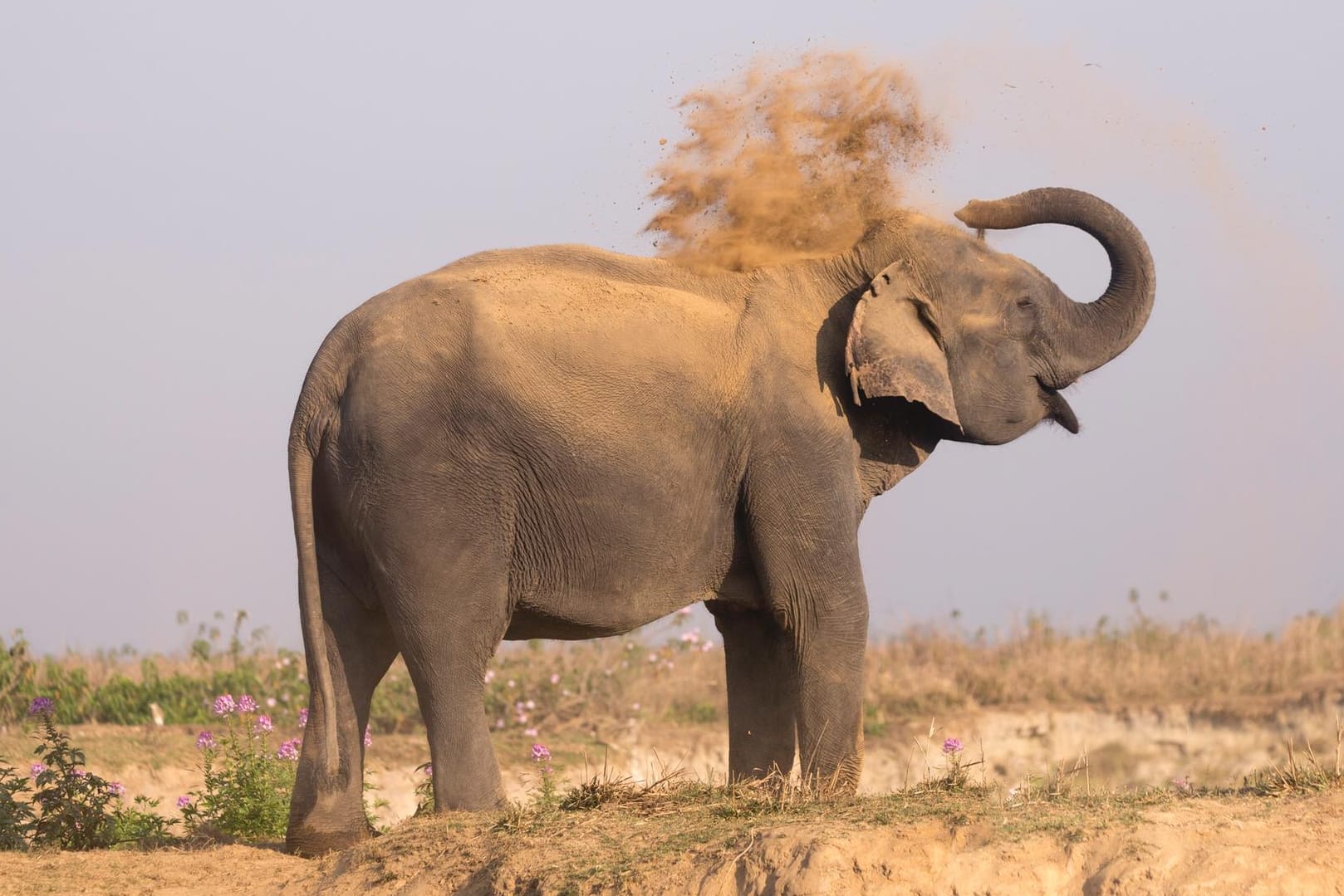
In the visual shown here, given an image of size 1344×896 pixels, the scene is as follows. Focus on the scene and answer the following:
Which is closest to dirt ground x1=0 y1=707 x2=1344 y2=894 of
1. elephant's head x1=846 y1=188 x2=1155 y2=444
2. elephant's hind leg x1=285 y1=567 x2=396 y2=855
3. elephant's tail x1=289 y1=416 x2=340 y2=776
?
elephant's hind leg x1=285 y1=567 x2=396 y2=855

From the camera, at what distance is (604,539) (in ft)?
25.4

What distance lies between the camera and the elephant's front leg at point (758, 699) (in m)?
8.69

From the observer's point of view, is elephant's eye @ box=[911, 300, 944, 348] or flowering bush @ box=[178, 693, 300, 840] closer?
elephant's eye @ box=[911, 300, 944, 348]

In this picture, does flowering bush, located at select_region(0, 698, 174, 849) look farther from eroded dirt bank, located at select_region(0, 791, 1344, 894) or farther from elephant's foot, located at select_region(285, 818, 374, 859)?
eroded dirt bank, located at select_region(0, 791, 1344, 894)

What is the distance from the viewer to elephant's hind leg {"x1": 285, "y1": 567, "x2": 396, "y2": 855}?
7.78 metres

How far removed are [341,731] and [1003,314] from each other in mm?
3893

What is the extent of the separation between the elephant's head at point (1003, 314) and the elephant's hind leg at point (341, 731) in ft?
9.54

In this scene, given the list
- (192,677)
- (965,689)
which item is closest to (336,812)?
(192,677)

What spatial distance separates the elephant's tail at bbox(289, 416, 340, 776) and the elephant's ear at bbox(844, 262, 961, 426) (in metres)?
2.60

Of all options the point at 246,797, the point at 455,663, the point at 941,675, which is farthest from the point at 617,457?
the point at 941,675

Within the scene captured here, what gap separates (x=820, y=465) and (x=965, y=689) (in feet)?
25.0

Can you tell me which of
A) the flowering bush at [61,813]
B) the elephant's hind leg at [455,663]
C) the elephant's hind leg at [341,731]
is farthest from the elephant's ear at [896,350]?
the flowering bush at [61,813]

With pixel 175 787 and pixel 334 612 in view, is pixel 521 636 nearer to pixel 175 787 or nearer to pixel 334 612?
pixel 334 612

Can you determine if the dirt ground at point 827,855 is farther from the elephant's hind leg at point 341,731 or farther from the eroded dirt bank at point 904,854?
the elephant's hind leg at point 341,731
